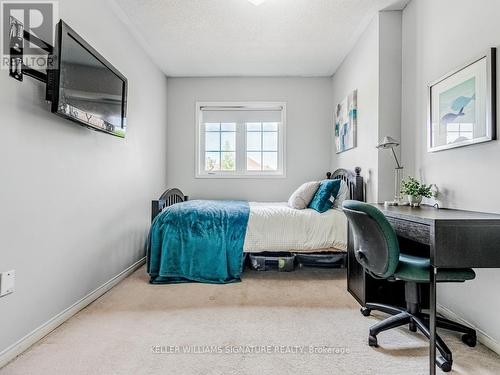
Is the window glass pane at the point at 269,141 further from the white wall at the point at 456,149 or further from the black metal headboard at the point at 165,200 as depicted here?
the white wall at the point at 456,149

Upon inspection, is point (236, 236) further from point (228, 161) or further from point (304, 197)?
point (228, 161)

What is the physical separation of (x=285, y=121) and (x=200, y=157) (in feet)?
4.62

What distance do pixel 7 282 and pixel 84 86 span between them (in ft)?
4.21

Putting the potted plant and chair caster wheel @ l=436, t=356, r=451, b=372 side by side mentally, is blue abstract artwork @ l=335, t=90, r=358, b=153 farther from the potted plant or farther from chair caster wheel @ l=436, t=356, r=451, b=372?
chair caster wheel @ l=436, t=356, r=451, b=372

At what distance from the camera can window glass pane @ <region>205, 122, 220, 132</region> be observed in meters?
4.48

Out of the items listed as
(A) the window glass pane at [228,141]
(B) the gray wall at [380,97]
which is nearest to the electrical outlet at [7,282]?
(B) the gray wall at [380,97]

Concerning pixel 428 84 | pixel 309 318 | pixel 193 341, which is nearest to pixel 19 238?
pixel 193 341

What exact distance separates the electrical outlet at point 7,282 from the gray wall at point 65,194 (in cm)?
3

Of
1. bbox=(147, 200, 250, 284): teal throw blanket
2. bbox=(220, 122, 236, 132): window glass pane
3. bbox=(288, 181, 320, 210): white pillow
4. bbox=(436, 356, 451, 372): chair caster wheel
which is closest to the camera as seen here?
bbox=(436, 356, 451, 372): chair caster wheel

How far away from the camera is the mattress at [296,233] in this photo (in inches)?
110

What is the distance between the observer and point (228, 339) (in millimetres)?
1764

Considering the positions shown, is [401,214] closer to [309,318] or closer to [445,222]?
[445,222]

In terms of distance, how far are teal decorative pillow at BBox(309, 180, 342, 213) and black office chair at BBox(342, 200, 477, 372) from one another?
3.67ft

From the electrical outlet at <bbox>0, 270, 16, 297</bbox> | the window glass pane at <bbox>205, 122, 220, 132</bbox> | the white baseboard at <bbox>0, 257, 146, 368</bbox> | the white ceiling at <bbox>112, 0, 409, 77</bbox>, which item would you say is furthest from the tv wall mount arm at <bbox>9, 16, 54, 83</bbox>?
the window glass pane at <bbox>205, 122, 220, 132</bbox>
